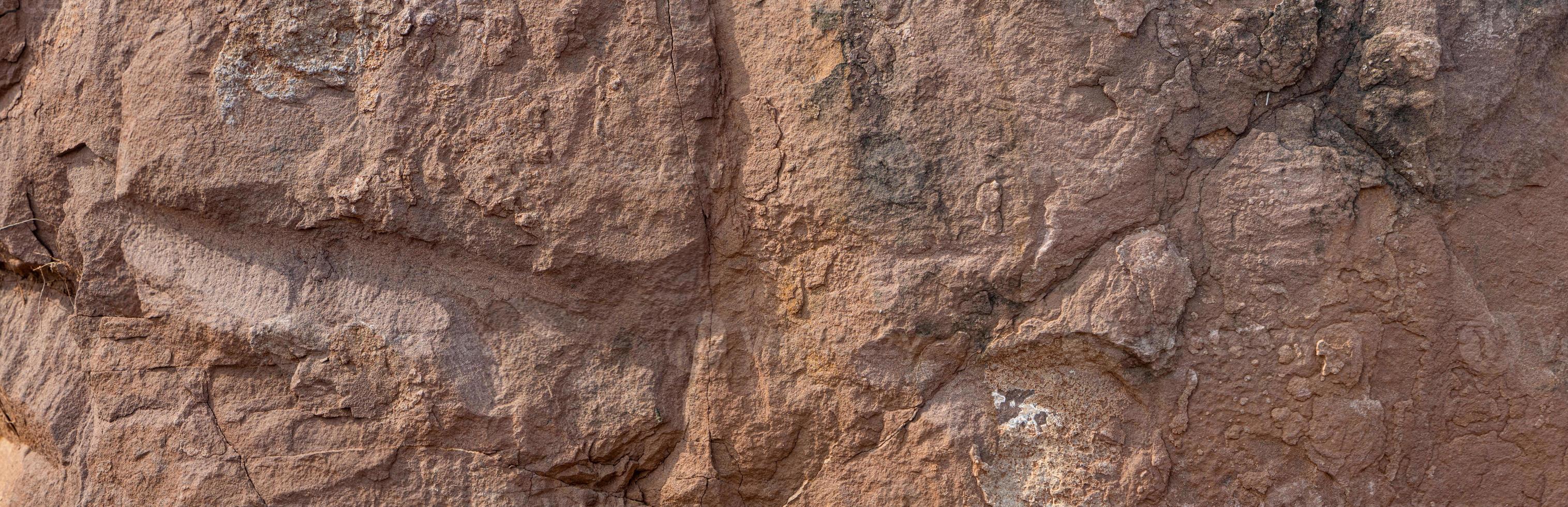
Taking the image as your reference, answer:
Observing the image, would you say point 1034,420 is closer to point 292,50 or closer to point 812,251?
point 812,251

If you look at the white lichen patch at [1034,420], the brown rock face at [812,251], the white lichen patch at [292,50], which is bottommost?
the white lichen patch at [1034,420]

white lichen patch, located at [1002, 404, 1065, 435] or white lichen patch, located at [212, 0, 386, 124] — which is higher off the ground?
white lichen patch, located at [212, 0, 386, 124]

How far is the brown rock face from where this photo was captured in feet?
5.37

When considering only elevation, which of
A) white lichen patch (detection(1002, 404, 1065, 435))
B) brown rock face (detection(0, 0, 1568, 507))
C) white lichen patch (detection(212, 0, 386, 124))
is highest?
white lichen patch (detection(212, 0, 386, 124))

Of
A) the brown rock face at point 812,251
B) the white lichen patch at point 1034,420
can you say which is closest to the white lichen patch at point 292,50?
the brown rock face at point 812,251

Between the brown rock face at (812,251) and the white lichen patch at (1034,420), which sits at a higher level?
the brown rock face at (812,251)

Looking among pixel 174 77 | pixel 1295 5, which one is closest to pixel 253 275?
pixel 174 77

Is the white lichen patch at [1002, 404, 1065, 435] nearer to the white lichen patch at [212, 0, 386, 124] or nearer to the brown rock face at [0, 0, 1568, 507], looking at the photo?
the brown rock face at [0, 0, 1568, 507]

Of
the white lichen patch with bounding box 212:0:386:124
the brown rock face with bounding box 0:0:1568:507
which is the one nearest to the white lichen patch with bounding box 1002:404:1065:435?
the brown rock face with bounding box 0:0:1568:507

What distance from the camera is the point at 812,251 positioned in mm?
1797

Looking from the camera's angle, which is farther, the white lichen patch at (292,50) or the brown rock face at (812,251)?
the white lichen patch at (292,50)

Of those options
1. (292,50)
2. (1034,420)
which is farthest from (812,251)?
(292,50)

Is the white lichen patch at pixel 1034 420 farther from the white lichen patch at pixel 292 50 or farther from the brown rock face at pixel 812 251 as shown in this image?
the white lichen patch at pixel 292 50

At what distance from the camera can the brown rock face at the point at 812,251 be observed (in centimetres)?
164
